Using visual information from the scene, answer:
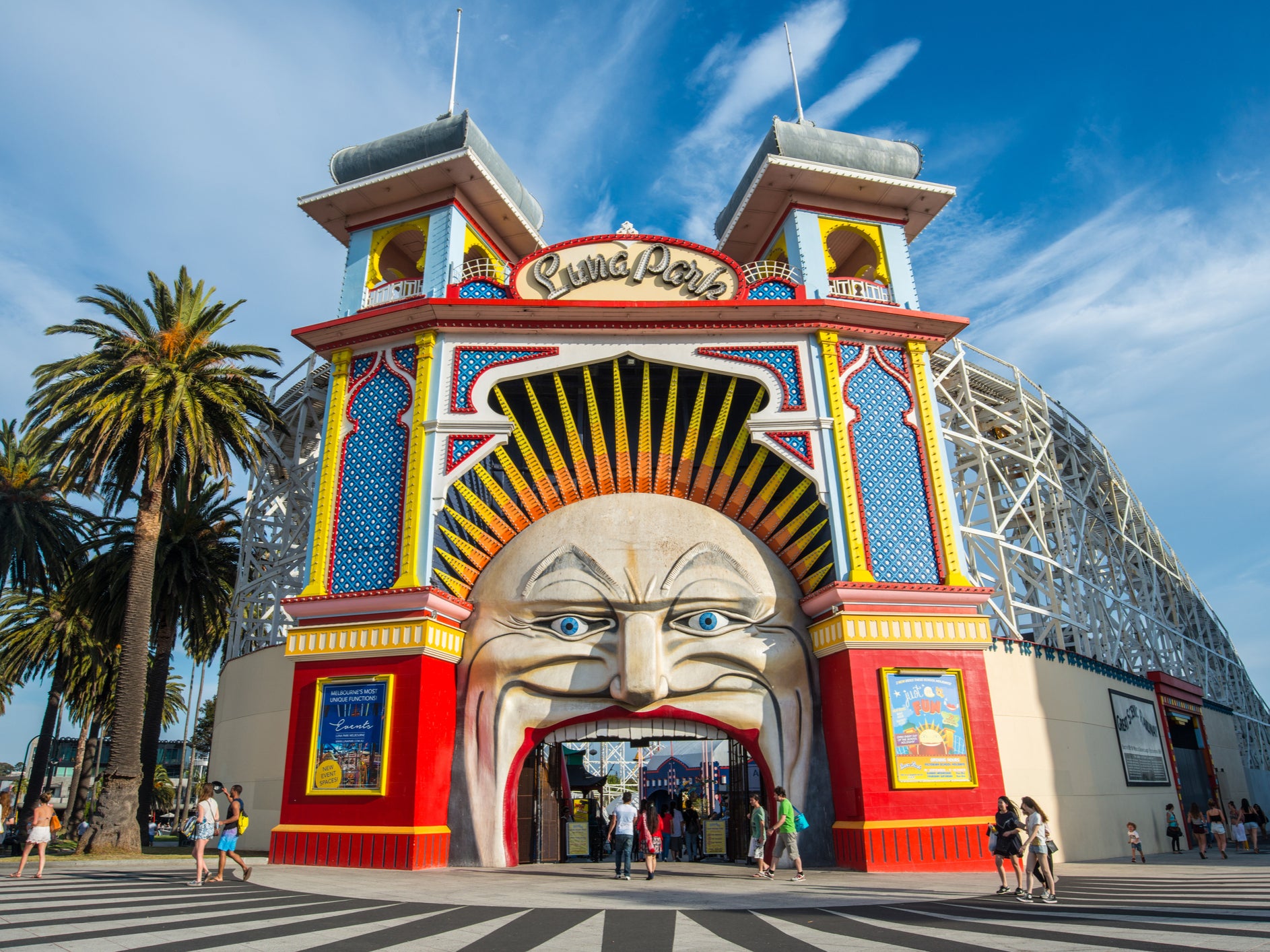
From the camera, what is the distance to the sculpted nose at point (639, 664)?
15.7m

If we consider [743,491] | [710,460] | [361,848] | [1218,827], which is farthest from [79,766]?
[1218,827]

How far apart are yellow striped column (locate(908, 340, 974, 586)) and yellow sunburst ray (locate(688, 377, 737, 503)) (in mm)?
4244

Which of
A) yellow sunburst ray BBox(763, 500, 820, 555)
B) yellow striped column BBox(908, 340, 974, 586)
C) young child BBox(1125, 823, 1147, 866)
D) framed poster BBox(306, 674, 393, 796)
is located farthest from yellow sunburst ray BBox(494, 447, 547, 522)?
young child BBox(1125, 823, 1147, 866)

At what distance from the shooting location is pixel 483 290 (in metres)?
18.5

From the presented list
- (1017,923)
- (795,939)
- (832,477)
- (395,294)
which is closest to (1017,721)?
(832,477)

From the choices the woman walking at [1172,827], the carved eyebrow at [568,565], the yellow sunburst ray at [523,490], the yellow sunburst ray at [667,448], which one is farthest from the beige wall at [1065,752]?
the yellow sunburst ray at [523,490]

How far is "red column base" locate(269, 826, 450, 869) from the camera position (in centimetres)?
1451

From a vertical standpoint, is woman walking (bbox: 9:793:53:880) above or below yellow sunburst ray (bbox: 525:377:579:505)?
below

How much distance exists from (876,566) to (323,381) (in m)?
17.5

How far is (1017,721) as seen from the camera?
17844 mm

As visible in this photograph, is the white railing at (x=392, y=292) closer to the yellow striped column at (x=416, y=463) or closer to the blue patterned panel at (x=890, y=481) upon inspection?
the yellow striped column at (x=416, y=463)

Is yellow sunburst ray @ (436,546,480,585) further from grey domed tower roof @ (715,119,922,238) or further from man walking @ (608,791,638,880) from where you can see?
grey domed tower roof @ (715,119,922,238)

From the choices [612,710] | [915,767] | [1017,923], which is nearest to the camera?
[1017,923]

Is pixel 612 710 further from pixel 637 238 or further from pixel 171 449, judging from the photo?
pixel 171 449
